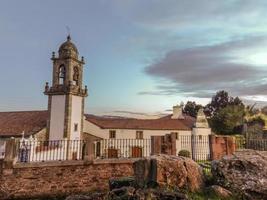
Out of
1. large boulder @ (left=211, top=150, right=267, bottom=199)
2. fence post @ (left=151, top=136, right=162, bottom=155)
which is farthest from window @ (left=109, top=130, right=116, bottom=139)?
large boulder @ (left=211, top=150, right=267, bottom=199)

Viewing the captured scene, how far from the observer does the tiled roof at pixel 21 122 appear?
94.8ft

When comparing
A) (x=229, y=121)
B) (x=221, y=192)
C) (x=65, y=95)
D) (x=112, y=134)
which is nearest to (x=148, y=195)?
(x=221, y=192)

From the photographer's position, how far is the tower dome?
3125cm

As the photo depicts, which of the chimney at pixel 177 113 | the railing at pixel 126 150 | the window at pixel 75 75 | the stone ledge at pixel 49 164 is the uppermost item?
the window at pixel 75 75

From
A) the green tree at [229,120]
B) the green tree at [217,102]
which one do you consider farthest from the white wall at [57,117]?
the green tree at [217,102]

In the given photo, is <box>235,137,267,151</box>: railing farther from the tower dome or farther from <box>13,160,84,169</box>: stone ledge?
the tower dome

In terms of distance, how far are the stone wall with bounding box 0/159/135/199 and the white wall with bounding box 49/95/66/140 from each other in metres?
17.6

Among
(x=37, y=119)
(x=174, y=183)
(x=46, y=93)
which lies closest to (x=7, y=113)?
(x=37, y=119)

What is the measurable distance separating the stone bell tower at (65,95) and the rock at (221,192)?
23902 mm

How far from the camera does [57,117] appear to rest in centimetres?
3097

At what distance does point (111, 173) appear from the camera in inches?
541

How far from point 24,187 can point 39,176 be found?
2.56 feet

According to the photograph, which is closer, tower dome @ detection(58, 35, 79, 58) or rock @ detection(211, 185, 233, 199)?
rock @ detection(211, 185, 233, 199)

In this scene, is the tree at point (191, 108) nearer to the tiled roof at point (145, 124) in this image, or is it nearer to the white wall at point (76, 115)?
the tiled roof at point (145, 124)
